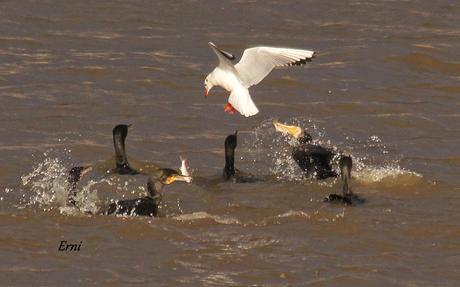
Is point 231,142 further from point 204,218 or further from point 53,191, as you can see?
point 53,191

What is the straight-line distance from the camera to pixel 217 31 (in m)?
21.4

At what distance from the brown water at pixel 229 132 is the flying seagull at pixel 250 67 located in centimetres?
82

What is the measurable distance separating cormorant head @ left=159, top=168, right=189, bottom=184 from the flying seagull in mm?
1758

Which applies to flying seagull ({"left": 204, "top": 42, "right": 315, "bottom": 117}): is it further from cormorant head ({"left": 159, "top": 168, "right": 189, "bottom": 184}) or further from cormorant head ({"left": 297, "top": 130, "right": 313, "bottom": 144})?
cormorant head ({"left": 159, "top": 168, "right": 189, "bottom": 184})

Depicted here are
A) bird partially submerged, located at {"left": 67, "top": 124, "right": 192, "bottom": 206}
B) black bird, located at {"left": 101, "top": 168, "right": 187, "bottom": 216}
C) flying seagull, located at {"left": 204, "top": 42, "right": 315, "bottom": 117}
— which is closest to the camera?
black bird, located at {"left": 101, "top": 168, "right": 187, "bottom": 216}

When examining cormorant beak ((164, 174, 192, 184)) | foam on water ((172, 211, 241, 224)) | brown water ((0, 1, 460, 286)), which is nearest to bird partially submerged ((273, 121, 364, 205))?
brown water ((0, 1, 460, 286))

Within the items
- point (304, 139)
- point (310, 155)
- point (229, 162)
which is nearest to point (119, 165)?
point (229, 162)

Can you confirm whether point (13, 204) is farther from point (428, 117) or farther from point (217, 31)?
point (217, 31)

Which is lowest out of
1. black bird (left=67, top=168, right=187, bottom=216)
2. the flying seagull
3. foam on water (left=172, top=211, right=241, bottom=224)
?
foam on water (left=172, top=211, right=241, bottom=224)

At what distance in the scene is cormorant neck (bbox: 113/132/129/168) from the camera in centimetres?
1471

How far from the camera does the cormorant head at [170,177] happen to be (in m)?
13.4

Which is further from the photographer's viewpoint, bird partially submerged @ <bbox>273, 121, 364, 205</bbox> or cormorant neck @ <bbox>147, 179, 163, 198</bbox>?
bird partially submerged @ <bbox>273, 121, 364, 205</bbox>

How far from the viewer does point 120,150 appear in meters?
14.7

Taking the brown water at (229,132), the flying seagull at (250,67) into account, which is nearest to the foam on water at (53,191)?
the brown water at (229,132)
